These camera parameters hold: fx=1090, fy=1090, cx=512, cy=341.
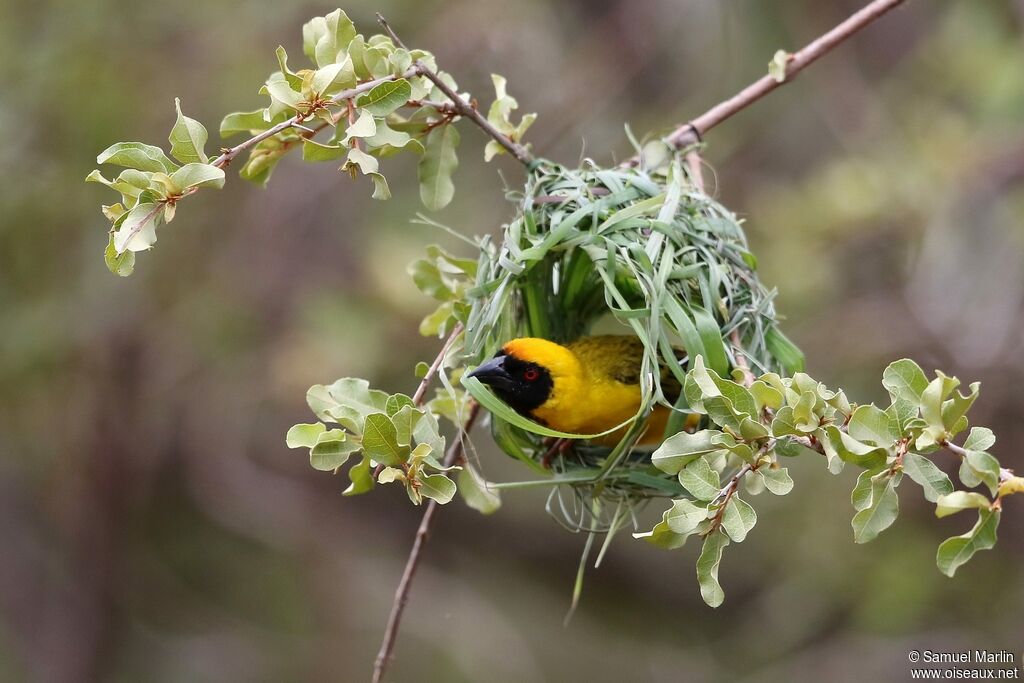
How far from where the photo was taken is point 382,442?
1.65 metres

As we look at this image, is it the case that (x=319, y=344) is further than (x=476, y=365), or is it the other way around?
(x=319, y=344)

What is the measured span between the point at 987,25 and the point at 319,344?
3127 millimetres

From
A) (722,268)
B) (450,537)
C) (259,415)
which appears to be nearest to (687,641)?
(450,537)

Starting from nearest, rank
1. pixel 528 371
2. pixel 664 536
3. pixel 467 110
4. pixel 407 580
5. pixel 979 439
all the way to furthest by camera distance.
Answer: pixel 979 439 → pixel 664 536 → pixel 467 110 → pixel 407 580 → pixel 528 371

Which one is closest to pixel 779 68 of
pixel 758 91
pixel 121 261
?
pixel 758 91

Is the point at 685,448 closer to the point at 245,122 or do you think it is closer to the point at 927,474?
the point at 927,474

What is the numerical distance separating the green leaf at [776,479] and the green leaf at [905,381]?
0.63 ft

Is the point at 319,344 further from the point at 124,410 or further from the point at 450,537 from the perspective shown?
the point at 450,537

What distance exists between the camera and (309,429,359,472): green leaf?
1662 mm

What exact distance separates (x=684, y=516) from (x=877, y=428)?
0.98ft

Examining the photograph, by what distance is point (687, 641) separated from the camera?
692 centimetres

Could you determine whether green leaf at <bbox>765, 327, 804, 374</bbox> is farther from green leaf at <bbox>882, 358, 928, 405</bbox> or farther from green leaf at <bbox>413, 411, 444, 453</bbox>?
green leaf at <bbox>413, 411, 444, 453</bbox>

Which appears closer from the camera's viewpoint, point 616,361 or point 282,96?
point 282,96

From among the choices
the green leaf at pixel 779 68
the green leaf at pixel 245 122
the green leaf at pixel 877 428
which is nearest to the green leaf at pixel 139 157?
the green leaf at pixel 245 122
